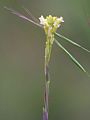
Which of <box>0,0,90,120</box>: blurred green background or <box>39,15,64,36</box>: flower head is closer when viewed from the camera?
<box>39,15,64,36</box>: flower head

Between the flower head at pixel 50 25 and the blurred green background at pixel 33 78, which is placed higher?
the blurred green background at pixel 33 78

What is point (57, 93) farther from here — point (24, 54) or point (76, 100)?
point (24, 54)

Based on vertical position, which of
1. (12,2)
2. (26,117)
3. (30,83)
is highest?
(12,2)

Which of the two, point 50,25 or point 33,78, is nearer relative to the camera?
point 50,25

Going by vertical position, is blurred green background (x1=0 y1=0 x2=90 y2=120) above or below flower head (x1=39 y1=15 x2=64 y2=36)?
above

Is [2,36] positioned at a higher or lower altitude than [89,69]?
higher

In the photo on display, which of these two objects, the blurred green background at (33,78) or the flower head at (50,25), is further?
the blurred green background at (33,78)

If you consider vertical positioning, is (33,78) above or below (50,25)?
above

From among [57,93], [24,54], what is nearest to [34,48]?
[24,54]
